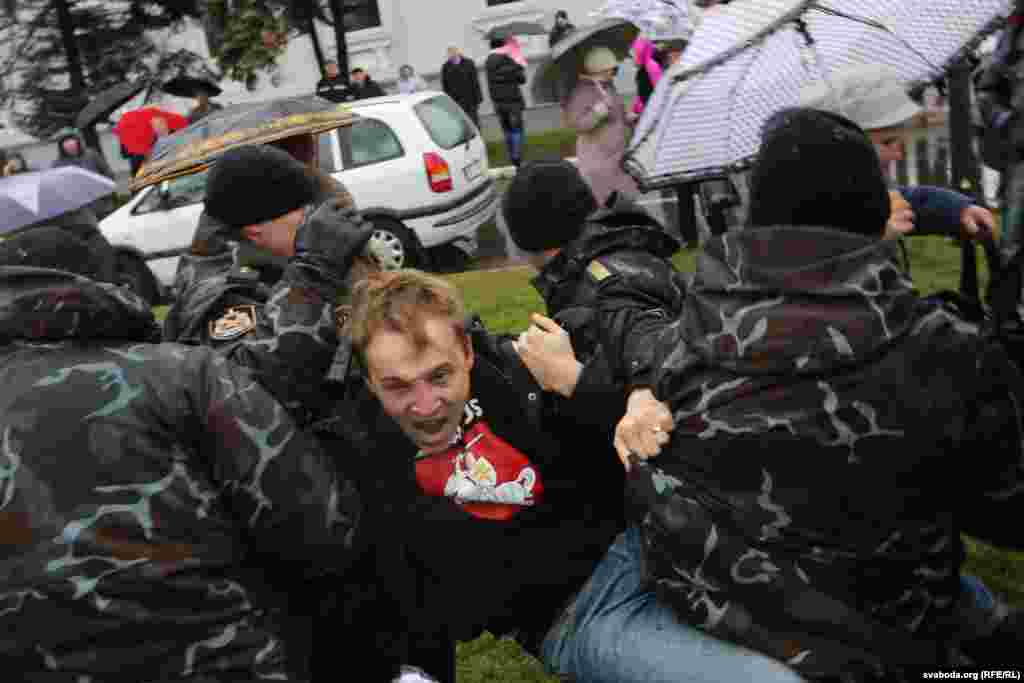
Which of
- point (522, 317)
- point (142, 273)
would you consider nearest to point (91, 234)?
point (522, 317)

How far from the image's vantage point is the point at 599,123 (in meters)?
6.45

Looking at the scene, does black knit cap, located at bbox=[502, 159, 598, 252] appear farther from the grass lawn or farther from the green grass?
the green grass

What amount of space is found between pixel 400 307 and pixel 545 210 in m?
0.69

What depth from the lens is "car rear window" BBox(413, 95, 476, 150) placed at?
11258 mm

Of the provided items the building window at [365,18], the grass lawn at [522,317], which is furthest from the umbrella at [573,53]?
the building window at [365,18]

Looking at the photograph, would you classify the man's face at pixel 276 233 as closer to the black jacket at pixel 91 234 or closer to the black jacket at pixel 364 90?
the black jacket at pixel 91 234

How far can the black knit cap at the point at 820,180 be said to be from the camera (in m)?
2.06

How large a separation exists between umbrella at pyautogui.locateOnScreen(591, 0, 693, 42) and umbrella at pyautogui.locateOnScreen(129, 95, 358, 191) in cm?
259

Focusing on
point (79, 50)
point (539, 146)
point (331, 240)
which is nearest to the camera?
point (331, 240)

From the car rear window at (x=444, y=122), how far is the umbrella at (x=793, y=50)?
8049 millimetres

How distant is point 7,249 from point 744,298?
1.49 m

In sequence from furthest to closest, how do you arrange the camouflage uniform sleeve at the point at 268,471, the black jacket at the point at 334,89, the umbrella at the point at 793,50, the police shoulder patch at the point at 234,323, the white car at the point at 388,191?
the black jacket at the point at 334,89 < the white car at the point at 388,191 < the umbrella at the point at 793,50 < the police shoulder patch at the point at 234,323 < the camouflage uniform sleeve at the point at 268,471

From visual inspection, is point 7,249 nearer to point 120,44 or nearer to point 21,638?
point 21,638

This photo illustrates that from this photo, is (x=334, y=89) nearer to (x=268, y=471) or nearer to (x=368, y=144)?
(x=368, y=144)
